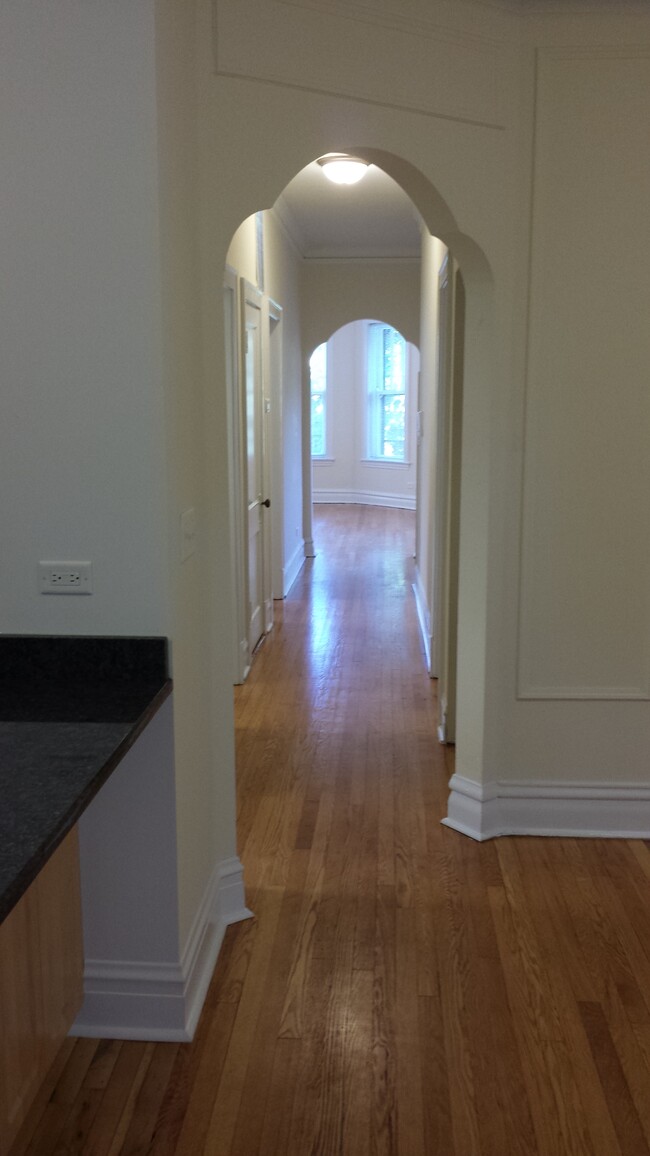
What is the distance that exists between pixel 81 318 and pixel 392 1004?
1859 millimetres

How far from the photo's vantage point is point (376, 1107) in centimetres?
221

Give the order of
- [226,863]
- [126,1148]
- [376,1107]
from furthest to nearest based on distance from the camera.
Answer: [226,863] → [376,1107] → [126,1148]

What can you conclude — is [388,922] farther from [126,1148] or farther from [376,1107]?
[126,1148]

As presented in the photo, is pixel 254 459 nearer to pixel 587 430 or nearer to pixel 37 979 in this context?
pixel 587 430

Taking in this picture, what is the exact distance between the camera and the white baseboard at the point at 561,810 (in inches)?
139

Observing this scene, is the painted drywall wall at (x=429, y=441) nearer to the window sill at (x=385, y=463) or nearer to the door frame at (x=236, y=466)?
the door frame at (x=236, y=466)

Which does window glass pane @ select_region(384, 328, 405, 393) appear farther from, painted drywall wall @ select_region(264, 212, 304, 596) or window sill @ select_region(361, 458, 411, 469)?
painted drywall wall @ select_region(264, 212, 304, 596)

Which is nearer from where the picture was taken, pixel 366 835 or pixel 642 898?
pixel 642 898

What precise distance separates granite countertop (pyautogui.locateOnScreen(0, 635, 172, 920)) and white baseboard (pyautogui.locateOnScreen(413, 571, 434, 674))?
347cm

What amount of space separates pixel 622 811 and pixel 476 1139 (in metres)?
1.65

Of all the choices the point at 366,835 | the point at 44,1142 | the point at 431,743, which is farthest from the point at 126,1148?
the point at 431,743

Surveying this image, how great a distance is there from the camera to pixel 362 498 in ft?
43.8

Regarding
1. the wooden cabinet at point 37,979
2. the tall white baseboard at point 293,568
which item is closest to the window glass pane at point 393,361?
the tall white baseboard at point 293,568

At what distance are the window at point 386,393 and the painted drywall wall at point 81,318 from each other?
10607 mm
